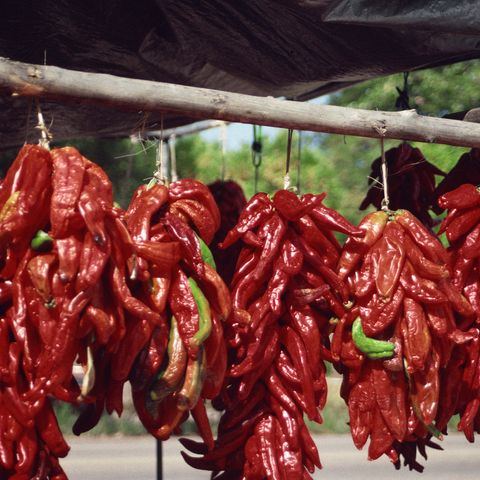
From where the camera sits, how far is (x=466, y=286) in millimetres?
2416

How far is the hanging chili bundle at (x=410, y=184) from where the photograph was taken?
287cm

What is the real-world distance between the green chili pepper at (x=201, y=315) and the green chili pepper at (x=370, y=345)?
18.2 inches

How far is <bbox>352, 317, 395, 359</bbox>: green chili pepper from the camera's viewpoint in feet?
7.06

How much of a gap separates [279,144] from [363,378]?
12.0 metres

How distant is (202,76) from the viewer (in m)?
3.07

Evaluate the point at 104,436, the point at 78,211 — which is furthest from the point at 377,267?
the point at 104,436

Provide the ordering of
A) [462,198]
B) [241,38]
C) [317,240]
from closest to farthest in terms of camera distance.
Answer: [317,240] < [462,198] < [241,38]

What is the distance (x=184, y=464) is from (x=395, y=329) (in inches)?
272

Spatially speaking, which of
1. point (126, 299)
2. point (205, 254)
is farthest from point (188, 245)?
point (126, 299)

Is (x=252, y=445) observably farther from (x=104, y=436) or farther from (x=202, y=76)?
(x=104, y=436)

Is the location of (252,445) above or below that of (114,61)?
below

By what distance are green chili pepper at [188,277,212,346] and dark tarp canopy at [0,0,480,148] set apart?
1.91ft

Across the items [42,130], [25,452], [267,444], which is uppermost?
[42,130]

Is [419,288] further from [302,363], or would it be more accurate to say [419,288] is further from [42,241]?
[42,241]
